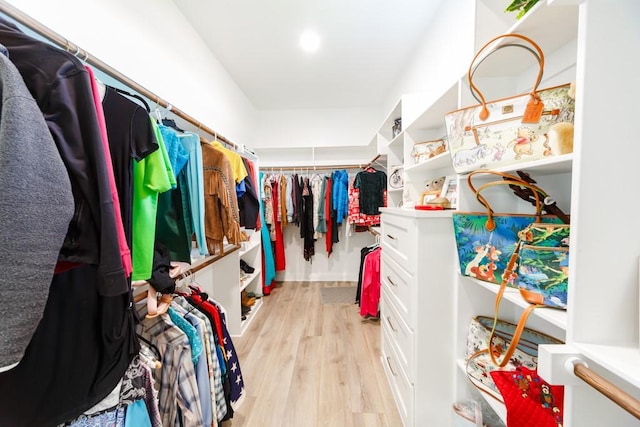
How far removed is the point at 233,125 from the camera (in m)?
2.52

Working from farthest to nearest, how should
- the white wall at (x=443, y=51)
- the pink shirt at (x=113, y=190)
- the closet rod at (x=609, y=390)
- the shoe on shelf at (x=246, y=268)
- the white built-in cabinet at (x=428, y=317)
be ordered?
the shoe on shelf at (x=246, y=268), the white wall at (x=443, y=51), the white built-in cabinet at (x=428, y=317), the pink shirt at (x=113, y=190), the closet rod at (x=609, y=390)

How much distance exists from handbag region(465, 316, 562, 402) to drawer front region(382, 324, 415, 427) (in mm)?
368

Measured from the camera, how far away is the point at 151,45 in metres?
1.35

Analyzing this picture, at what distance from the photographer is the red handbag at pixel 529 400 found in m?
0.66

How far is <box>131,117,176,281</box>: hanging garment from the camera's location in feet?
2.43

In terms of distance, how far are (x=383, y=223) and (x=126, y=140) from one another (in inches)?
59.0

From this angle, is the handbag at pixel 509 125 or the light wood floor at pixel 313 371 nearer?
the handbag at pixel 509 125

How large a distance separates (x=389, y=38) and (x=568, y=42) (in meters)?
1.47

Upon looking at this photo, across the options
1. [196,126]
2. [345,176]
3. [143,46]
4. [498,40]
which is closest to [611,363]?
[498,40]

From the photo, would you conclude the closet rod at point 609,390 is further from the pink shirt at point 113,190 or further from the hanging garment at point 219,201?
the hanging garment at point 219,201

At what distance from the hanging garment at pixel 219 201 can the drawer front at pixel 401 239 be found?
0.95 meters

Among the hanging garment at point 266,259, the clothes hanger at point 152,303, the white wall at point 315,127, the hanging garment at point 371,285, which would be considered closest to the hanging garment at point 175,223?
the clothes hanger at point 152,303

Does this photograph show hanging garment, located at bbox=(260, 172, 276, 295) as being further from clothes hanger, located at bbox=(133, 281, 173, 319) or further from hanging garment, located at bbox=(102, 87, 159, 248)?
hanging garment, located at bbox=(102, 87, 159, 248)

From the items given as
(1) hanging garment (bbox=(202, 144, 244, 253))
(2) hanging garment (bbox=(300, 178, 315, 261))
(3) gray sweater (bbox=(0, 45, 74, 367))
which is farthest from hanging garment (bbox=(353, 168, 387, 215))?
(3) gray sweater (bbox=(0, 45, 74, 367))
